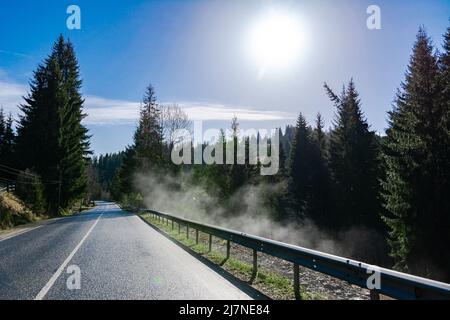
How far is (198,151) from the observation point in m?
53.9

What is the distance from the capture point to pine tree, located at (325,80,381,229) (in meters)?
33.0

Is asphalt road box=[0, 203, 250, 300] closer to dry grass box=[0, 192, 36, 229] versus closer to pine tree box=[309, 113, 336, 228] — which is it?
dry grass box=[0, 192, 36, 229]

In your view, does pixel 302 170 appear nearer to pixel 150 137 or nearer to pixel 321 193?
pixel 321 193

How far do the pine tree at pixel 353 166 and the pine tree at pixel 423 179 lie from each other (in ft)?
40.2

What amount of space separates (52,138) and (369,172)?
33455 millimetres

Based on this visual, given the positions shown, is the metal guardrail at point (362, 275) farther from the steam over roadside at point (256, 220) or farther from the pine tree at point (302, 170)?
the pine tree at point (302, 170)

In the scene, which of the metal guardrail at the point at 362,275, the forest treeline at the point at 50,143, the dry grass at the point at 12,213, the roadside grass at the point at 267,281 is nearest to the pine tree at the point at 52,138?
the forest treeline at the point at 50,143

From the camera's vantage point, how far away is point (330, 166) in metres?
39.6

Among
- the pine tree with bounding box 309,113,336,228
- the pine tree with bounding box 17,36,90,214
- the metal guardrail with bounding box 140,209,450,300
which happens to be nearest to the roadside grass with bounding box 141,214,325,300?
the metal guardrail with bounding box 140,209,450,300

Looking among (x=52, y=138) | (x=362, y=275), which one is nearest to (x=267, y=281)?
(x=362, y=275)

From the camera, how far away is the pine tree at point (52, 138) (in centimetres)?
3934

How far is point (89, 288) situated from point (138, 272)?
1671 mm

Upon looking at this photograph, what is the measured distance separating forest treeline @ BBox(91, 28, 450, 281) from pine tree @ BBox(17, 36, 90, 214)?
11.3 m

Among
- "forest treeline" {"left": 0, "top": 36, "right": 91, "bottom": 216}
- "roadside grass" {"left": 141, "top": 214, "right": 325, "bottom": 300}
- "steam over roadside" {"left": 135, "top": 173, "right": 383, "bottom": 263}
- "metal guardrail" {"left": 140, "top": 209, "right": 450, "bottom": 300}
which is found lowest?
"steam over roadside" {"left": 135, "top": 173, "right": 383, "bottom": 263}
